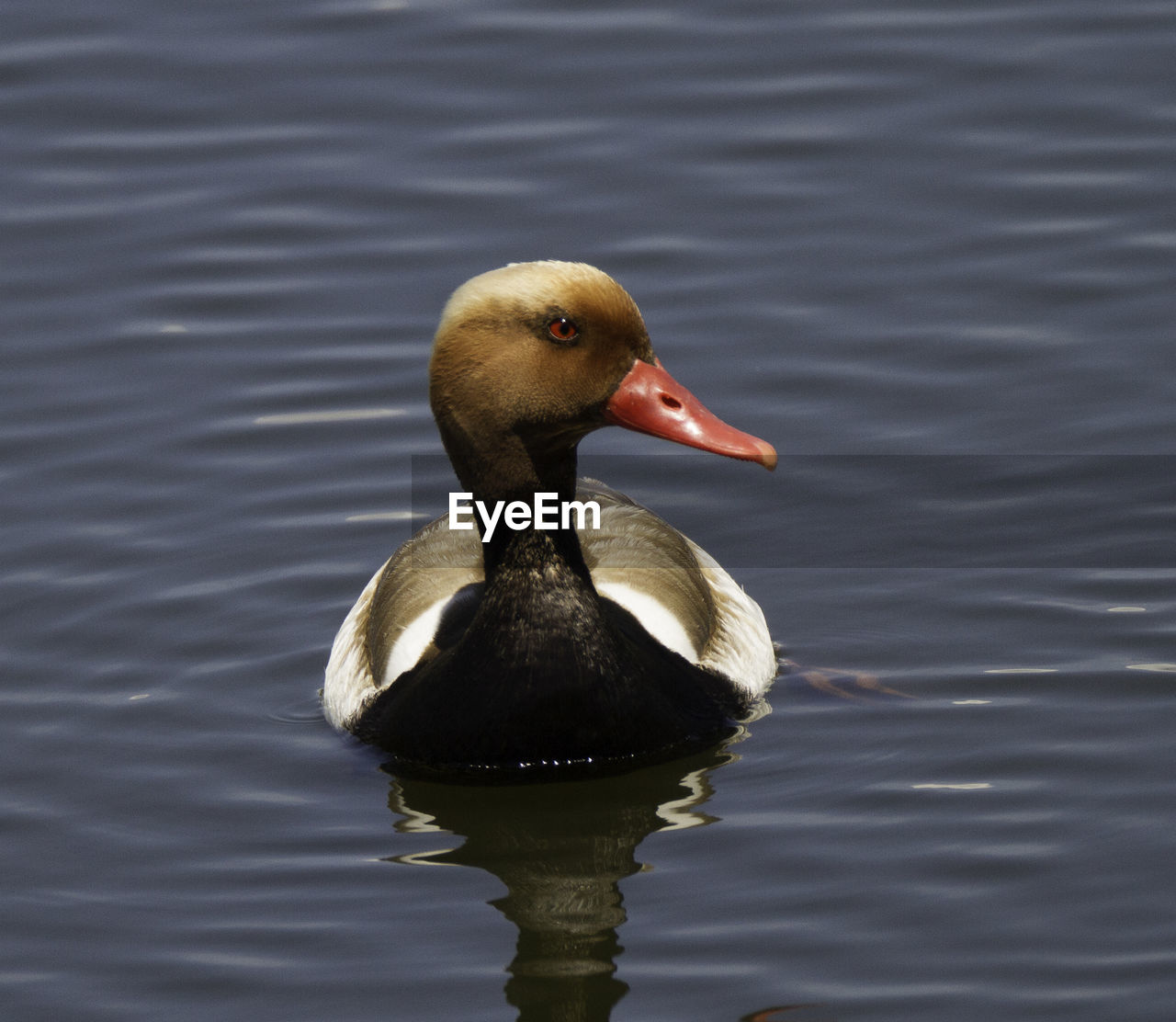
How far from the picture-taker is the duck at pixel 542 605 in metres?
8.26

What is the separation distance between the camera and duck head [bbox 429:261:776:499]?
8211mm

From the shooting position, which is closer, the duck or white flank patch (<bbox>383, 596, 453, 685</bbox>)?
the duck

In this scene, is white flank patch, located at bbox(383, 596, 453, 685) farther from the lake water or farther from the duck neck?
the duck neck

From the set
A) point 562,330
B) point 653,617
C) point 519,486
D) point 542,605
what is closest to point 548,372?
point 562,330

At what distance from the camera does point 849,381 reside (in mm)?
11703

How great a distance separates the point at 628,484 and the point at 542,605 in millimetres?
2806

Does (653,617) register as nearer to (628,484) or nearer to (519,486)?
(519,486)

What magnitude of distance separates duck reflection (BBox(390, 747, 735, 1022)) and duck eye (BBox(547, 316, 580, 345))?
1782 mm

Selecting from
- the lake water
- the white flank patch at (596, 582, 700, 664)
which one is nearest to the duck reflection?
the lake water

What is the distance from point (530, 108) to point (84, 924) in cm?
745

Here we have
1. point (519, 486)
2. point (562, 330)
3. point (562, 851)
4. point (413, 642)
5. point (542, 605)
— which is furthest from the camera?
point (413, 642)

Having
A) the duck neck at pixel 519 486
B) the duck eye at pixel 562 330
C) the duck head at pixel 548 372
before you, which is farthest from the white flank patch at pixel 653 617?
the duck eye at pixel 562 330

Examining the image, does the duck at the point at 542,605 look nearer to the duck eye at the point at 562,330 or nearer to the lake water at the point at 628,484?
the duck eye at the point at 562,330

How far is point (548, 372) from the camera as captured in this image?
8.25 m
